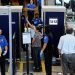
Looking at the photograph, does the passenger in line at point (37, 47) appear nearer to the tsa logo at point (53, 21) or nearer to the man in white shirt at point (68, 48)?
the tsa logo at point (53, 21)

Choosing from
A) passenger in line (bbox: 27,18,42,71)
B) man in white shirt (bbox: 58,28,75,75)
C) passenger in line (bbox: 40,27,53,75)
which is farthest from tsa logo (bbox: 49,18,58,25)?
man in white shirt (bbox: 58,28,75,75)

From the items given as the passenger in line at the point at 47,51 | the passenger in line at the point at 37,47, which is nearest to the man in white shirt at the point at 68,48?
the passenger in line at the point at 47,51

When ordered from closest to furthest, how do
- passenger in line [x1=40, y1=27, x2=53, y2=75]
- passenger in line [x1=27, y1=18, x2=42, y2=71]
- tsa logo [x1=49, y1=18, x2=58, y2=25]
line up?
1. passenger in line [x1=40, y1=27, x2=53, y2=75]
2. passenger in line [x1=27, y1=18, x2=42, y2=71]
3. tsa logo [x1=49, y1=18, x2=58, y2=25]

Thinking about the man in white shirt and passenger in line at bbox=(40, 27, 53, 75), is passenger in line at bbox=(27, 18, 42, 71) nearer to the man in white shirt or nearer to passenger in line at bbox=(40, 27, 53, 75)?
passenger in line at bbox=(40, 27, 53, 75)

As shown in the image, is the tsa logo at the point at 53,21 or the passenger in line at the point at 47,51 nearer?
the passenger in line at the point at 47,51

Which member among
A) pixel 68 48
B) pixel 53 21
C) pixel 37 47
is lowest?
pixel 37 47

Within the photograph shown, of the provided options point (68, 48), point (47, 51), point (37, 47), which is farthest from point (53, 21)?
point (68, 48)

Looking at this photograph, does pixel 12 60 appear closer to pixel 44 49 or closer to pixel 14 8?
pixel 44 49

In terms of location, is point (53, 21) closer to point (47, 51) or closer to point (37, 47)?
point (37, 47)

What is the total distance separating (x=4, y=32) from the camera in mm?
15305

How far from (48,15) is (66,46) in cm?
372

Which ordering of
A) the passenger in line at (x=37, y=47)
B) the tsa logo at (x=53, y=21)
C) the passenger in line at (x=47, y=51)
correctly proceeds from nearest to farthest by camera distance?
1. the passenger in line at (x=47, y=51)
2. the passenger in line at (x=37, y=47)
3. the tsa logo at (x=53, y=21)

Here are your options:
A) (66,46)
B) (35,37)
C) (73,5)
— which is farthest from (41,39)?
(73,5)

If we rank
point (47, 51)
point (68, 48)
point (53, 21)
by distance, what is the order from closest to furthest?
point (68, 48)
point (47, 51)
point (53, 21)
